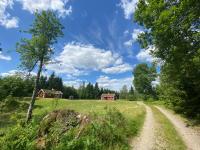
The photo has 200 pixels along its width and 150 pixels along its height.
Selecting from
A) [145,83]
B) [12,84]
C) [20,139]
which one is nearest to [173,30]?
[20,139]

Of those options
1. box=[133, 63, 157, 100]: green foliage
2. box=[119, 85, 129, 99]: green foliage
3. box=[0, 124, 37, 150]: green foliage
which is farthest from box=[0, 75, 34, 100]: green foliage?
box=[119, 85, 129, 99]: green foliage

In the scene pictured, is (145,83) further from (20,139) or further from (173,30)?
(20,139)

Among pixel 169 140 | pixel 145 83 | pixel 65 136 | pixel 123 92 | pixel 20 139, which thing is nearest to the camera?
pixel 20 139

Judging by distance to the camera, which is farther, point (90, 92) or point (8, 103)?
point (90, 92)

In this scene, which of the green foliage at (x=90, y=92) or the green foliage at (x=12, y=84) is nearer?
the green foliage at (x=12, y=84)

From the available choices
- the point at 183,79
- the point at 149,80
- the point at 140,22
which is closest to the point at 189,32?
the point at 140,22

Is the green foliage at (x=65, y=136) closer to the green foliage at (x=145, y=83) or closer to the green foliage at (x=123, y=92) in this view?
the green foliage at (x=145, y=83)

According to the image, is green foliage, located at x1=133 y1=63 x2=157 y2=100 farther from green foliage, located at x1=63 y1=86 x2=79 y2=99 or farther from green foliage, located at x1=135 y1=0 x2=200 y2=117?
green foliage, located at x1=135 y1=0 x2=200 y2=117

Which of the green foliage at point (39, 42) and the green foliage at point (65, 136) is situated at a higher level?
the green foliage at point (39, 42)

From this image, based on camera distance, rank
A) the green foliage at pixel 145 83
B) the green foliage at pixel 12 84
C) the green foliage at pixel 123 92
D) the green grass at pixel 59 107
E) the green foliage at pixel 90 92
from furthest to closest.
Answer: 1. the green foliage at pixel 123 92
2. the green foliage at pixel 90 92
3. the green foliage at pixel 145 83
4. the green foliage at pixel 12 84
5. the green grass at pixel 59 107

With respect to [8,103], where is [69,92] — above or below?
above

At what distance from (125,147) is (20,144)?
17.4 feet

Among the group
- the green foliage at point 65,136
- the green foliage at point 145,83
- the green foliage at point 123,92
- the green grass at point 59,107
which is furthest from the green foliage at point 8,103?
the green foliage at point 123,92

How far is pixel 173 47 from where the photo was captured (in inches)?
611
